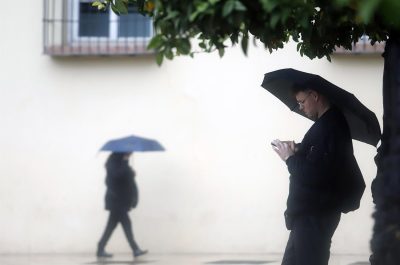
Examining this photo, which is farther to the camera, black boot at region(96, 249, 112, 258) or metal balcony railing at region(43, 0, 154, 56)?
metal balcony railing at region(43, 0, 154, 56)

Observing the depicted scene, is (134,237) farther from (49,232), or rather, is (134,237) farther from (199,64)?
(199,64)

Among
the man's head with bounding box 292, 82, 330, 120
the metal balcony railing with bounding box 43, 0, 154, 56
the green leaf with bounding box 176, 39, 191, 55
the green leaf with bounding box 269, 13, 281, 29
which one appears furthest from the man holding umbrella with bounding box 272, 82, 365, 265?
the metal balcony railing with bounding box 43, 0, 154, 56

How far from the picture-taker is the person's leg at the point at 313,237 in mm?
6852

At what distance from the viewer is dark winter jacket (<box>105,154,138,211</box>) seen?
14570 millimetres

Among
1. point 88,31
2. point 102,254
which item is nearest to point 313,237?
point 102,254

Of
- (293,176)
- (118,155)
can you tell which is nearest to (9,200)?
(118,155)

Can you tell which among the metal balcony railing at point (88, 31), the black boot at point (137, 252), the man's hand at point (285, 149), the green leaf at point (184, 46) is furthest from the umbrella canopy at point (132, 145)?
the green leaf at point (184, 46)

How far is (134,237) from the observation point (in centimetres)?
1494

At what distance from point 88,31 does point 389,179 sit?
386 inches

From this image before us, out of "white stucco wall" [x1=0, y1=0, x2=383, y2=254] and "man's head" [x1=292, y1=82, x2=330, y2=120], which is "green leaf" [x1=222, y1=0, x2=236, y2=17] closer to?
"man's head" [x1=292, y1=82, x2=330, y2=120]

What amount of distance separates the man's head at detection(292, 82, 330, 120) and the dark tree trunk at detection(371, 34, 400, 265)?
1076 mm

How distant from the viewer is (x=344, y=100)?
23.0 ft

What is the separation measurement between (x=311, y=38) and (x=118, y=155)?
839 centimetres

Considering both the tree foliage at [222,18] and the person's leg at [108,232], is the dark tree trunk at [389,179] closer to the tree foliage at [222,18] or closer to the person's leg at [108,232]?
the tree foliage at [222,18]
